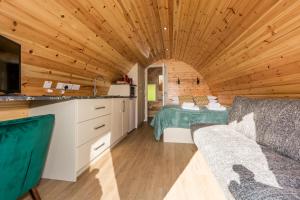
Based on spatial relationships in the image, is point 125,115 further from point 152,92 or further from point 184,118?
point 152,92

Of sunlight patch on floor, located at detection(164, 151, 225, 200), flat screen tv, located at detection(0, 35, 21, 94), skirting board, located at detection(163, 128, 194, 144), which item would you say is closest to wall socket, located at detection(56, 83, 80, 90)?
flat screen tv, located at detection(0, 35, 21, 94)

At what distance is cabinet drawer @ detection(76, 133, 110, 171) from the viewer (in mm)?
2006

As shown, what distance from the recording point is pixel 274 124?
1.73 meters

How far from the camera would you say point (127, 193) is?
173 centimetres

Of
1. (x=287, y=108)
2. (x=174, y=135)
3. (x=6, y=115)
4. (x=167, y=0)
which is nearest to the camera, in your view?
(x=287, y=108)

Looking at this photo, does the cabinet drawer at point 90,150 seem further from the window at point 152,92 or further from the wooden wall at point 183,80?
the window at point 152,92

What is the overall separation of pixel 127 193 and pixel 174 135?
1.94 m

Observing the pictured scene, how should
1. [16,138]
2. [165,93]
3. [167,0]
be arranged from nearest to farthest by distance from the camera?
[16,138] < [167,0] < [165,93]

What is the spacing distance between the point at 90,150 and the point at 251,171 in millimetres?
1753

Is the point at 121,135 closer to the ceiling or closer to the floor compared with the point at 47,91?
closer to the floor

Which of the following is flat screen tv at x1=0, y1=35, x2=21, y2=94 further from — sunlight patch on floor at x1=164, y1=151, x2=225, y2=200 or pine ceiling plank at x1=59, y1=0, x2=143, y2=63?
sunlight patch on floor at x1=164, y1=151, x2=225, y2=200

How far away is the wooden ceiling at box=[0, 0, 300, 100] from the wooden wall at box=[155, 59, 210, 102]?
2.73 metres

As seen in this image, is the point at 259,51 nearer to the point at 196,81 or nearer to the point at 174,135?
the point at 174,135

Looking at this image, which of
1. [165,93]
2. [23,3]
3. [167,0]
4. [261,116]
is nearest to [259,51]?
[261,116]
